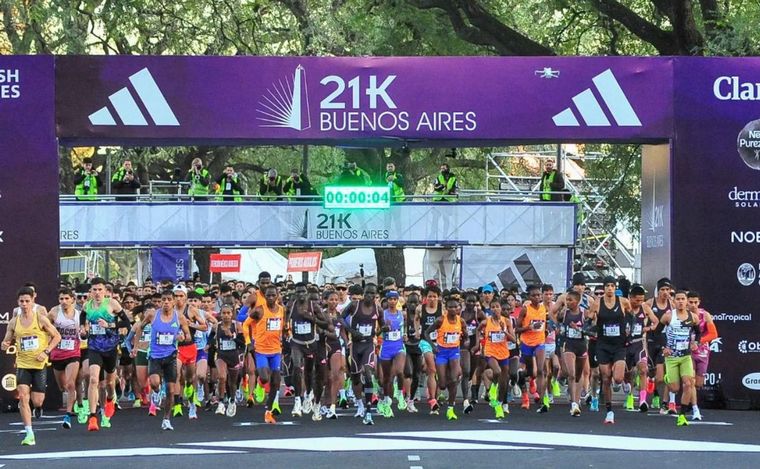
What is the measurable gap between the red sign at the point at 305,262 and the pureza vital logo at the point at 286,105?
614 inches

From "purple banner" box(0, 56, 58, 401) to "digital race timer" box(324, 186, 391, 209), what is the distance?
427 inches

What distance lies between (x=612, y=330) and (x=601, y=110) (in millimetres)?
3493

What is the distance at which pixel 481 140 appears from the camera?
70.1 ft

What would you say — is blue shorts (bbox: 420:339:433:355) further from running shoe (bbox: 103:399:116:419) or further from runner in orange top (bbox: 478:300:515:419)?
running shoe (bbox: 103:399:116:419)

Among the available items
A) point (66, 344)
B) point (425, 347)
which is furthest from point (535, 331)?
point (66, 344)

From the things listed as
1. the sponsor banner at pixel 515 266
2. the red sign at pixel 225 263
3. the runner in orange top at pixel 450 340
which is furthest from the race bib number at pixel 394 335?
the red sign at pixel 225 263

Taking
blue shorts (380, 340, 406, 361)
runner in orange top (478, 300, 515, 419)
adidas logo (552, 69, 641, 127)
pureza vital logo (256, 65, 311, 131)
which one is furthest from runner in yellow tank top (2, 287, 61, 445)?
adidas logo (552, 69, 641, 127)

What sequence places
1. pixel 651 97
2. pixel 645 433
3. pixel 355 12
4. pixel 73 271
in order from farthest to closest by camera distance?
pixel 73 271 → pixel 355 12 → pixel 651 97 → pixel 645 433

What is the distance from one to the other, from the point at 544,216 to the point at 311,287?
488 inches

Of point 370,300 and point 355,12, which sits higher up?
point 355,12

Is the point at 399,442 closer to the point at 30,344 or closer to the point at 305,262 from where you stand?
the point at 30,344

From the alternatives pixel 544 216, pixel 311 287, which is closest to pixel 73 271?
pixel 544 216

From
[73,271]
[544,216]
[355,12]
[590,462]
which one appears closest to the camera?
[590,462]

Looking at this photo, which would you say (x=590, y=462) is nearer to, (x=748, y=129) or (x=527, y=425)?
(x=527, y=425)
